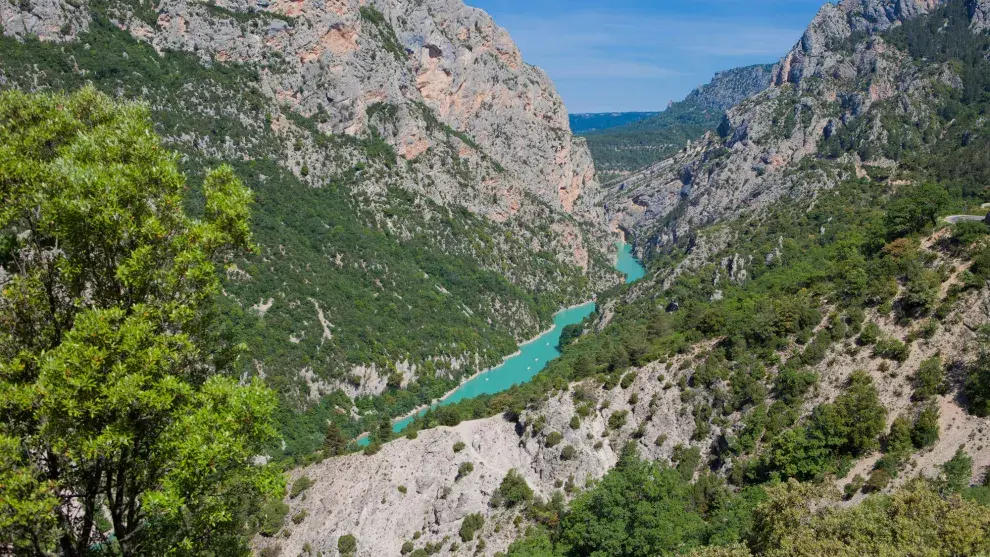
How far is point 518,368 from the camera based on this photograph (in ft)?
328

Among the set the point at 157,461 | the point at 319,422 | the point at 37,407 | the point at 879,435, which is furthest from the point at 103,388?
the point at 319,422

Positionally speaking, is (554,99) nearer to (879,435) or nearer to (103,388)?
(879,435)

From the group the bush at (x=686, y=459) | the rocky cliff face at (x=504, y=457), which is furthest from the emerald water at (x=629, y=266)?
the bush at (x=686, y=459)

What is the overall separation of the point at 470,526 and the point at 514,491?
3.65 m

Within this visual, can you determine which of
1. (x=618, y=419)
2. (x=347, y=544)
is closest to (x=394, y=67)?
(x=618, y=419)

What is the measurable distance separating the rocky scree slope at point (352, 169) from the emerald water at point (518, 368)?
7.48 feet

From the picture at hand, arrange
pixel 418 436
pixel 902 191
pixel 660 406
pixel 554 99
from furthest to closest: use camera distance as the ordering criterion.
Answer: pixel 554 99 < pixel 902 191 < pixel 418 436 < pixel 660 406

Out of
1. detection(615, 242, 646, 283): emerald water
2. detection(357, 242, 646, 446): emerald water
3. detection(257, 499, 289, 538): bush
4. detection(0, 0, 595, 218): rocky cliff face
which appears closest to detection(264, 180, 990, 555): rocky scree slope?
detection(257, 499, 289, 538): bush

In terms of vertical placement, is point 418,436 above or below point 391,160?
below

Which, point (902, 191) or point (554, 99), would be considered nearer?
point (902, 191)

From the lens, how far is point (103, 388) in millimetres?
6992

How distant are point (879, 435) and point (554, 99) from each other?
559 feet

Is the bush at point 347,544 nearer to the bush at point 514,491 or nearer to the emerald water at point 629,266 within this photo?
the bush at point 514,491

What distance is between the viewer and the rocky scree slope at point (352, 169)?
7931 cm
